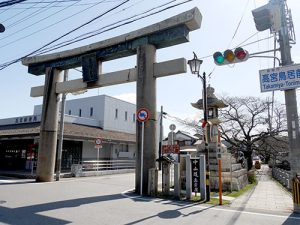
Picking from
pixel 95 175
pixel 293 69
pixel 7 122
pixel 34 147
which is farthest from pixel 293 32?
pixel 7 122

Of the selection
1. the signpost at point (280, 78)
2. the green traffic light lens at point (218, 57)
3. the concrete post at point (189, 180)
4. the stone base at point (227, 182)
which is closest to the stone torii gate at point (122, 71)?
the concrete post at point (189, 180)

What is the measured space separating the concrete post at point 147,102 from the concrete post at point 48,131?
648 centimetres

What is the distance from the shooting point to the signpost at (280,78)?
827 centimetres

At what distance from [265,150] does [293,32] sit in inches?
1031

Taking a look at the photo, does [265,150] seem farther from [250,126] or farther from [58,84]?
[58,84]

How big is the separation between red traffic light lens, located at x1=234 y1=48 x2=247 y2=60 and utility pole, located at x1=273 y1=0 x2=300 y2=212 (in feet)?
4.70

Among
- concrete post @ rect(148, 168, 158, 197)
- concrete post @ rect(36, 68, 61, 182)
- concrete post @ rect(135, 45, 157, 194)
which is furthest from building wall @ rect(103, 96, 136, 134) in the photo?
concrete post @ rect(148, 168, 158, 197)

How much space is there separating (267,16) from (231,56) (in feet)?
5.05

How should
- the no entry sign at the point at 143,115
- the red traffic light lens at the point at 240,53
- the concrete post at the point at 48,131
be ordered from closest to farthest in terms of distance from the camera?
the red traffic light lens at the point at 240,53 → the no entry sign at the point at 143,115 → the concrete post at the point at 48,131

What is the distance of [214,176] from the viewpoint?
44.3 ft

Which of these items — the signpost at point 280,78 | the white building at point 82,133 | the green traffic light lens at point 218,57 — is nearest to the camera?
the signpost at point 280,78

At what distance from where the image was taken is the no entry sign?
11.5 m

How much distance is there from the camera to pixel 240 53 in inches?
333

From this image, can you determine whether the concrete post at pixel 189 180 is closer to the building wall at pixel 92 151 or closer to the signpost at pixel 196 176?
the signpost at pixel 196 176
